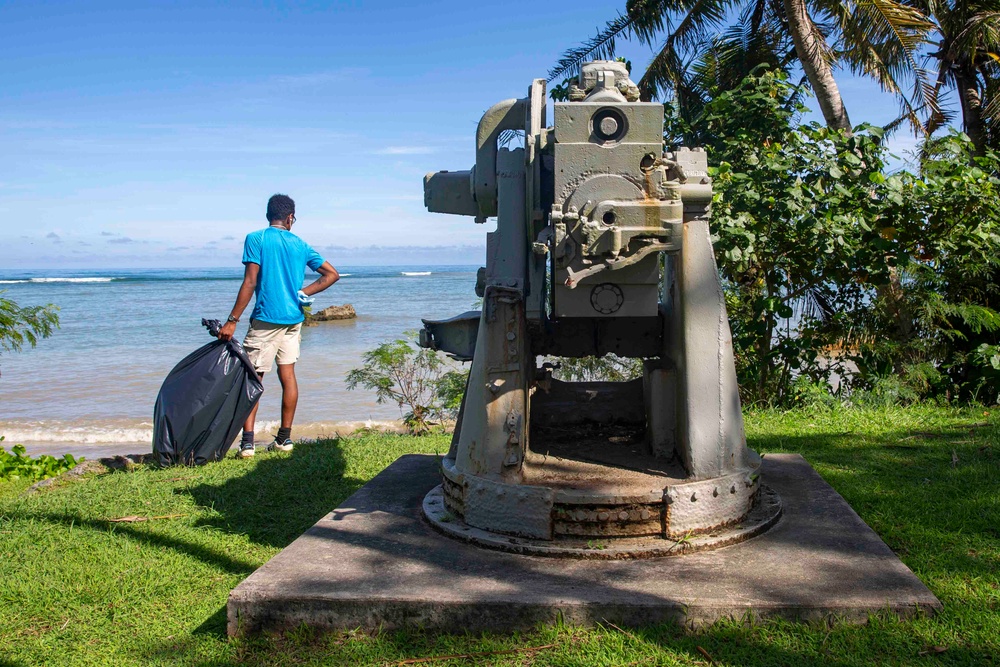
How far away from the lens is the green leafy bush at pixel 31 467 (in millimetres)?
5582

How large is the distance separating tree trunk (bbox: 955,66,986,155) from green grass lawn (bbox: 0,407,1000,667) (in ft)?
17.2

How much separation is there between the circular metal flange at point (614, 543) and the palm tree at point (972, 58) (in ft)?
24.5

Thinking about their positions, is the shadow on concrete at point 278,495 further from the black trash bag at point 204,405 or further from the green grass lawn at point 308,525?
the black trash bag at point 204,405

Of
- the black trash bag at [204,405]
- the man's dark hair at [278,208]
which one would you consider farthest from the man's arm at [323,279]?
the black trash bag at [204,405]

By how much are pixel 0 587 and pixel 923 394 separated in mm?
6596

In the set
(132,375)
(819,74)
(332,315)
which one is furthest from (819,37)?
(332,315)

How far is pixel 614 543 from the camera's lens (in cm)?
318

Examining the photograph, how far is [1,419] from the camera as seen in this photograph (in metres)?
9.46

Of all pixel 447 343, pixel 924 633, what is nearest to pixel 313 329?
pixel 447 343

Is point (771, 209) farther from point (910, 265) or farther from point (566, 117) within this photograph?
point (566, 117)

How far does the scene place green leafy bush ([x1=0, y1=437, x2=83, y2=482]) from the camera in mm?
5582

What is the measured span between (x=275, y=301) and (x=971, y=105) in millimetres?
8864

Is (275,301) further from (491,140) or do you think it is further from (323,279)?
(491,140)

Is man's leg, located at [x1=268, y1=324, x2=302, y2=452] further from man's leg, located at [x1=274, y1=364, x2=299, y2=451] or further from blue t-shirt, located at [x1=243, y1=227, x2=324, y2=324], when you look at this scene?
blue t-shirt, located at [x1=243, y1=227, x2=324, y2=324]
